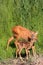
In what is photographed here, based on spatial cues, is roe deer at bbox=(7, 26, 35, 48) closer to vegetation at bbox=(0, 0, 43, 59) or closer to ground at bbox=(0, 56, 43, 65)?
vegetation at bbox=(0, 0, 43, 59)

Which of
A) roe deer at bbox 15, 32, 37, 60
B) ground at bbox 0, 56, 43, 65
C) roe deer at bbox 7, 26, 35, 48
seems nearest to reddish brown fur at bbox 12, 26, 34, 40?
roe deer at bbox 7, 26, 35, 48

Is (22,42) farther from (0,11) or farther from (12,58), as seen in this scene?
(0,11)

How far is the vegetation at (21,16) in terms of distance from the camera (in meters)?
13.4

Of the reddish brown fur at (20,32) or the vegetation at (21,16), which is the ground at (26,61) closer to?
the reddish brown fur at (20,32)

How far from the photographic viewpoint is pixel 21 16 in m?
13.9

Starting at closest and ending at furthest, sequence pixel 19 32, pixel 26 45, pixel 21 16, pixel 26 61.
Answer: pixel 26 61 → pixel 26 45 → pixel 19 32 → pixel 21 16

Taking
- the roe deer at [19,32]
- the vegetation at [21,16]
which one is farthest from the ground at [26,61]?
the vegetation at [21,16]

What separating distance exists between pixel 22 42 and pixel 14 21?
1.66m

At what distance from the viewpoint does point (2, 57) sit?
12.1 metres

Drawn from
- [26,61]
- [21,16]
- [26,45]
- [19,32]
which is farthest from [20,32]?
[26,61]

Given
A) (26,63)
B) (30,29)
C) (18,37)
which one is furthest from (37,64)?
(30,29)

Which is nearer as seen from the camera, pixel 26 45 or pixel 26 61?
pixel 26 61

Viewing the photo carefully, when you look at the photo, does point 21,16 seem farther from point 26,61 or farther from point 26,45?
point 26,61

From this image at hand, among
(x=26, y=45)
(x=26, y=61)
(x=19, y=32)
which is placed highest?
(x=19, y=32)
